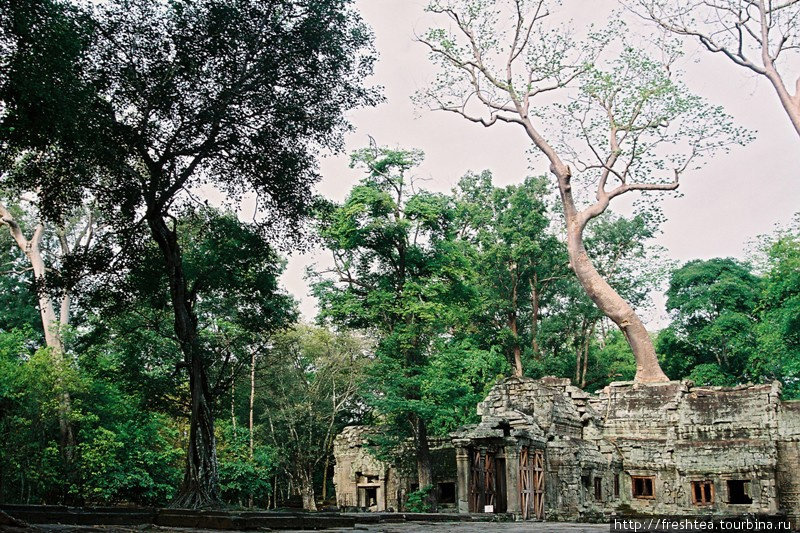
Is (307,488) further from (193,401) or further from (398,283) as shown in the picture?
(193,401)

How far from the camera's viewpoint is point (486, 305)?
39750mm

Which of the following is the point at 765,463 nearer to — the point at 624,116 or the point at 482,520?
the point at 482,520

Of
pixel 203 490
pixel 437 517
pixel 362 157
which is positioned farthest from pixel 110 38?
pixel 362 157

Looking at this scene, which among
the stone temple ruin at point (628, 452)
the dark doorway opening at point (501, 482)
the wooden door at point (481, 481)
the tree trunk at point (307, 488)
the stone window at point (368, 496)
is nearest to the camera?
the wooden door at point (481, 481)

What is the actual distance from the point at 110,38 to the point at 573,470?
20083 mm

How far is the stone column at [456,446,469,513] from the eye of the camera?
2239 cm

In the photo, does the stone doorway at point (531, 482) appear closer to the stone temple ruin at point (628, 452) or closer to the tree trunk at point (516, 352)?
the stone temple ruin at point (628, 452)

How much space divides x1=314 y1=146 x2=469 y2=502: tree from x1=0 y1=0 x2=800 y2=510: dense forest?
0.12m

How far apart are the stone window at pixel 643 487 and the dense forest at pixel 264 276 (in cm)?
537

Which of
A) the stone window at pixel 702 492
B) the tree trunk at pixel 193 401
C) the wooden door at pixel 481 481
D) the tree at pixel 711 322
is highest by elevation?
the tree at pixel 711 322

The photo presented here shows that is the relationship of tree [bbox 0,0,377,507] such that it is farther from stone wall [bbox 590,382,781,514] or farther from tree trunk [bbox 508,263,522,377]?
tree trunk [bbox 508,263,522,377]

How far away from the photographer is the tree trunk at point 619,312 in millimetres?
30844

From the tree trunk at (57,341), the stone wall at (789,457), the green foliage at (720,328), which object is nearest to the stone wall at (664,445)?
the stone wall at (789,457)

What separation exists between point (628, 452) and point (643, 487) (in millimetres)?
1384
